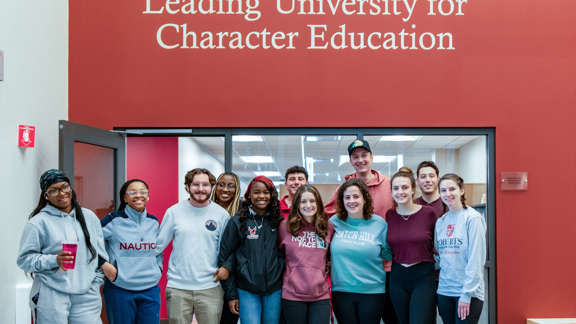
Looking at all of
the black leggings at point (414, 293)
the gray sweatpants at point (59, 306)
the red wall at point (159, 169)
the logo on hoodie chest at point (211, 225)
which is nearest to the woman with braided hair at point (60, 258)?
the gray sweatpants at point (59, 306)

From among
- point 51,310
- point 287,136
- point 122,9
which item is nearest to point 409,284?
point 287,136

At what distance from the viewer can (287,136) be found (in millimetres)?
→ 4715

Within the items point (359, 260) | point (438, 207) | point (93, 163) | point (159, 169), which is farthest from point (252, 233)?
point (159, 169)

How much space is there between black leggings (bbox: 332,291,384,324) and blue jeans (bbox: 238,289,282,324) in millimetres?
379

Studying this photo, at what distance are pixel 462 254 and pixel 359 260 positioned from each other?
0.62 metres

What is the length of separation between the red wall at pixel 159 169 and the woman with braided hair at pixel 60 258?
2.93m

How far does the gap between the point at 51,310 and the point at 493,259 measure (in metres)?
3.40

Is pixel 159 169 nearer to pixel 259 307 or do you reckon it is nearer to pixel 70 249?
pixel 259 307

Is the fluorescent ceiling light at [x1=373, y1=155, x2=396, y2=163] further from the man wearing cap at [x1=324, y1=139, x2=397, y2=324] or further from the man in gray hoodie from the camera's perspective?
the man in gray hoodie

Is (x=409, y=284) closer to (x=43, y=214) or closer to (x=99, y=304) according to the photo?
(x=99, y=304)

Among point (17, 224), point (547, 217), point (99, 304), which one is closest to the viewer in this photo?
point (99, 304)

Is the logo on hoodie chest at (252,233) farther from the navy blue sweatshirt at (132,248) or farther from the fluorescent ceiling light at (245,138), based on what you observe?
the fluorescent ceiling light at (245,138)

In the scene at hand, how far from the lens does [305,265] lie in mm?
3412

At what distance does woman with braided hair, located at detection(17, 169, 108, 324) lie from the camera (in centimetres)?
300
